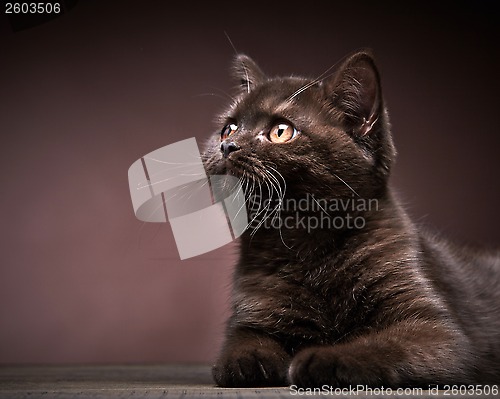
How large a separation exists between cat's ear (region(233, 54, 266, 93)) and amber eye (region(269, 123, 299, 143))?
248mm

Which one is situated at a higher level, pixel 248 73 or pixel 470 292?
pixel 248 73

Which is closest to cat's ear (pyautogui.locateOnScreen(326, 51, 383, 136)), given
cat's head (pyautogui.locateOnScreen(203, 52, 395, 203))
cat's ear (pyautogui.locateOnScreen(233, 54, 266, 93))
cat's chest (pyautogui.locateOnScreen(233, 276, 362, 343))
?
cat's head (pyautogui.locateOnScreen(203, 52, 395, 203))

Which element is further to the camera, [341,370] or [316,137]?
[316,137]

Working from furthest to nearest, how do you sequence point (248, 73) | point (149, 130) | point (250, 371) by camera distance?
point (149, 130) → point (248, 73) → point (250, 371)

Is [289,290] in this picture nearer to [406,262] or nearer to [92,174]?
[406,262]

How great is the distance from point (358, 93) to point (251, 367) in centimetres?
61

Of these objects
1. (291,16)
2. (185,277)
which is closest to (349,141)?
(291,16)

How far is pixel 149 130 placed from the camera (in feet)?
7.10

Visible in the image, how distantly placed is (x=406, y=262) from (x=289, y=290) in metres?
0.24

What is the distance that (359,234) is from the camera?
1414mm
